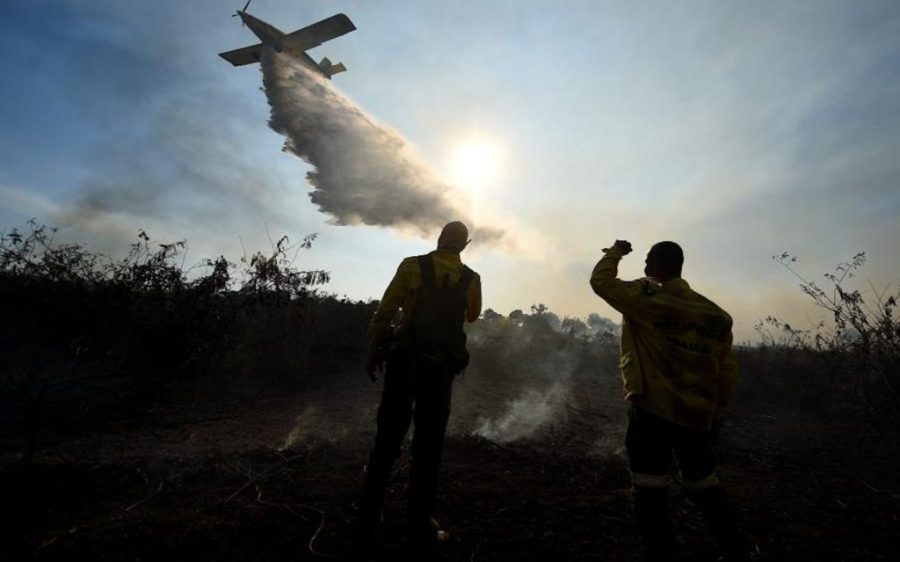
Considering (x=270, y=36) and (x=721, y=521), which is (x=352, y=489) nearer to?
(x=721, y=521)

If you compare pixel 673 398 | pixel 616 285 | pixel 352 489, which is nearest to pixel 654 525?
pixel 673 398

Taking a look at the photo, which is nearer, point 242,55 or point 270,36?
point 270,36

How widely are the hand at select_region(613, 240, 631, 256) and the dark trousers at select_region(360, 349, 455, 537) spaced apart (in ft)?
5.01

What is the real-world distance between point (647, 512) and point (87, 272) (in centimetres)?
953

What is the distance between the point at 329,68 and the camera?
18.0m

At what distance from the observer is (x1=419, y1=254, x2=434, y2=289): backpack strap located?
3.42 metres

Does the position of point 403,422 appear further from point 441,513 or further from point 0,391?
point 0,391

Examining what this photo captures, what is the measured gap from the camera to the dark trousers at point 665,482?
8.61 ft

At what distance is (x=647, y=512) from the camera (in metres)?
2.64

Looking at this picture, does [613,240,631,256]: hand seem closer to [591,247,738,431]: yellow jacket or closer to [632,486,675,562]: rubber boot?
[591,247,738,431]: yellow jacket

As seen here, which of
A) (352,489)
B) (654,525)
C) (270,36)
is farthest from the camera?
(270,36)

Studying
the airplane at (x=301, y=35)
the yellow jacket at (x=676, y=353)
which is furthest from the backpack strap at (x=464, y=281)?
the airplane at (x=301, y=35)

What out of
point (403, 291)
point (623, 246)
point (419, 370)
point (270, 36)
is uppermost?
point (270, 36)

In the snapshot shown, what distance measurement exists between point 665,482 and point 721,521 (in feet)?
1.31
